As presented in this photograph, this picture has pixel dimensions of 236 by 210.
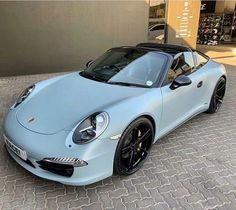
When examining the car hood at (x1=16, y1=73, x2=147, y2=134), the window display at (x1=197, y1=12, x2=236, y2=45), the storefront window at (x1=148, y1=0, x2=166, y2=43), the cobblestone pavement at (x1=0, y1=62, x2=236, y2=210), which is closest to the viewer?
the cobblestone pavement at (x1=0, y1=62, x2=236, y2=210)

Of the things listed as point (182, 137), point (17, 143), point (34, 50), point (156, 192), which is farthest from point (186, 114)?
point (34, 50)

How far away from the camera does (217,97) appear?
4.83 meters

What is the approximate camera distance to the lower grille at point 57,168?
94.2 inches

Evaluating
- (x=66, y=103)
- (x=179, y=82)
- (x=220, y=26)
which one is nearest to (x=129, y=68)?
(x=179, y=82)

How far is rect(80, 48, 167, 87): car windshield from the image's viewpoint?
3.38m

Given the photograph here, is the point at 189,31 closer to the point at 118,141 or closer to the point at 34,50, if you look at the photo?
the point at 34,50

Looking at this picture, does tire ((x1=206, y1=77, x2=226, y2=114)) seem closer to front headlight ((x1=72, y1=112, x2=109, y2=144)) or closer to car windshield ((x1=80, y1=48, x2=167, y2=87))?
car windshield ((x1=80, y1=48, x2=167, y2=87))

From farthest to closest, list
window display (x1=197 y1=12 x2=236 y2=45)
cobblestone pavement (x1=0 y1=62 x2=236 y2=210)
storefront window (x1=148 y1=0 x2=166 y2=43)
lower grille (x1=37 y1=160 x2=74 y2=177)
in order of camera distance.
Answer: window display (x1=197 y1=12 x2=236 y2=45) < storefront window (x1=148 y1=0 x2=166 y2=43) < cobblestone pavement (x1=0 y1=62 x2=236 y2=210) < lower grille (x1=37 y1=160 x2=74 y2=177)

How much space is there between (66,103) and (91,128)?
1.87 ft

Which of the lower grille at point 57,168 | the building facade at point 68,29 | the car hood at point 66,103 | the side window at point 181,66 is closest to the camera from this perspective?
the lower grille at point 57,168

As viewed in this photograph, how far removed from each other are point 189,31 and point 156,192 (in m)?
9.12

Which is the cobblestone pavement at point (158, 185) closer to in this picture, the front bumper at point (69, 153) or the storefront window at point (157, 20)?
the front bumper at point (69, 153)

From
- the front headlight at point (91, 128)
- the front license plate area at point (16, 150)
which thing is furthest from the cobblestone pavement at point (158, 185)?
the front headlight at point (91, 128)

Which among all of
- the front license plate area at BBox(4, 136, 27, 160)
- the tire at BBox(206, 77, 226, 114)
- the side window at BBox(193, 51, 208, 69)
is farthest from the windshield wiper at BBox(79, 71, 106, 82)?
the tire at BBox(206, 77, 226, 114)
